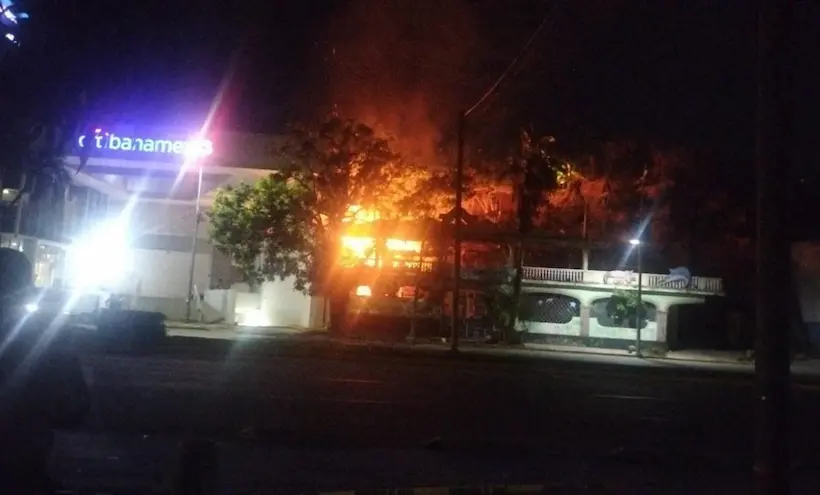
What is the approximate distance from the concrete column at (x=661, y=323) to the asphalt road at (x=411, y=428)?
13.2 m

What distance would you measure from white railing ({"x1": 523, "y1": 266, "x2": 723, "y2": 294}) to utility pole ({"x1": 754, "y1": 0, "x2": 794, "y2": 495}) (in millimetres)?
28820

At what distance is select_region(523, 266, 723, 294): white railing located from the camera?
3350cm

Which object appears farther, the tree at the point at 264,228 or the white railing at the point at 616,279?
the white railing at the point at 616,279

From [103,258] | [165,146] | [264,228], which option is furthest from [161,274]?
[264,228]

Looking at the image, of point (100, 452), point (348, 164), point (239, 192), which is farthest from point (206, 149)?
point (100, 452)

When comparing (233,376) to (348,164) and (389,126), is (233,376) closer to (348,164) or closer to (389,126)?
(348,164)

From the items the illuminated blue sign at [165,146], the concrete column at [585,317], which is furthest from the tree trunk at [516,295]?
the illuminated blue sign at [165,146]

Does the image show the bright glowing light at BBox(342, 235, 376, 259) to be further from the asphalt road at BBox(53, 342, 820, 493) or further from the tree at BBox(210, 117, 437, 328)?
the asphalt road at BBox(53, 342, 820, 493)

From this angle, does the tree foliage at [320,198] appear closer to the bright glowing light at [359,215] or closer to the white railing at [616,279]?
the bright glowing light at [359,215]

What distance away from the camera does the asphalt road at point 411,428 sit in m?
8.77

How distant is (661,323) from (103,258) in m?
23.9

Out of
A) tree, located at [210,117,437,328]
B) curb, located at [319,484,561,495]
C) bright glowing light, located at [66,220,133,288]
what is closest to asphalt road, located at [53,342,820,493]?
curb, located at [319,484,561,495]

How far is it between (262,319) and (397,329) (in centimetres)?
715

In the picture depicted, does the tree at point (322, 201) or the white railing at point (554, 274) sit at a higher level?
the tree at point (322, 201)
